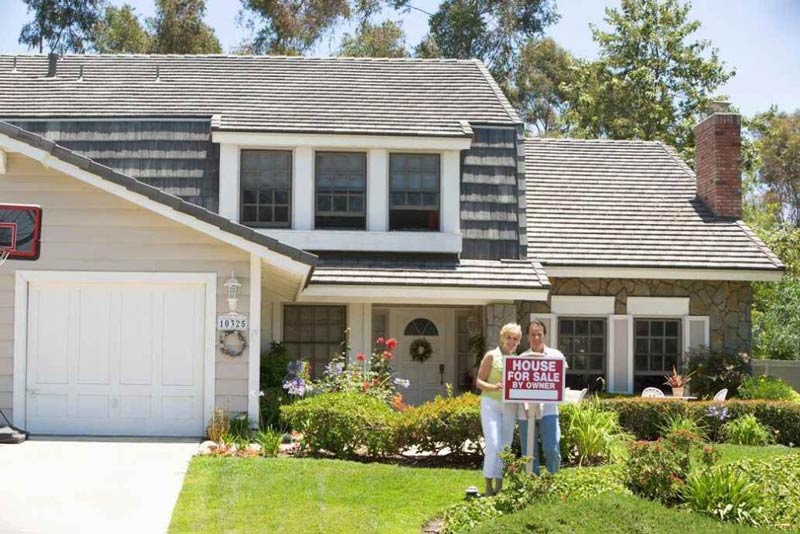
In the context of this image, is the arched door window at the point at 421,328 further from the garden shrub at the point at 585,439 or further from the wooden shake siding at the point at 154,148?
the garden shrub at the point at 585,439

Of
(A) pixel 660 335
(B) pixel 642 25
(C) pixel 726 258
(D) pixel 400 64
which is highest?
(B) pixel 642 25

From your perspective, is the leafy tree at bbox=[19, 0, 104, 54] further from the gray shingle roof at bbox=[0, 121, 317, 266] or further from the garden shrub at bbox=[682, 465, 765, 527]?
the garden shrub at bbox=[682, 465, 765, 527]

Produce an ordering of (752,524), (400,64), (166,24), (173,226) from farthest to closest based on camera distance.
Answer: (166,24), (400,64), (173,226), (752,524)

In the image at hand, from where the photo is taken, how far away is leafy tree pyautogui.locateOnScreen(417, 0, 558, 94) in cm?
3875

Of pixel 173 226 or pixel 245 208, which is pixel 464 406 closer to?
pixel 173 226

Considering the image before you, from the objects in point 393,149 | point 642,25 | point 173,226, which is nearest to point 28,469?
point 173,226

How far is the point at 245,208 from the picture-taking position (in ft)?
61.8

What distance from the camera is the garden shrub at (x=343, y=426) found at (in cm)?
1330

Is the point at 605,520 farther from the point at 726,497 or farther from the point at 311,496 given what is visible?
the point at 311,496

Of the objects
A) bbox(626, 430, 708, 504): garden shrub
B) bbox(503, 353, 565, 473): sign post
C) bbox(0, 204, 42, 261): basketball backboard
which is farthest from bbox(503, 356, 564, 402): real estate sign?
bbox(0, 204, 42, 261): basketball backboard

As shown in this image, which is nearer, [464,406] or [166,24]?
[464,406]

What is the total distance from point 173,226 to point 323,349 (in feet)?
17.0

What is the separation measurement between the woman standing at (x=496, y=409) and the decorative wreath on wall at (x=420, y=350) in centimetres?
952

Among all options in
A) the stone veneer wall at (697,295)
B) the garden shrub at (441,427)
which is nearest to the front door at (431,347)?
the stone veneer wall at (697,295)
